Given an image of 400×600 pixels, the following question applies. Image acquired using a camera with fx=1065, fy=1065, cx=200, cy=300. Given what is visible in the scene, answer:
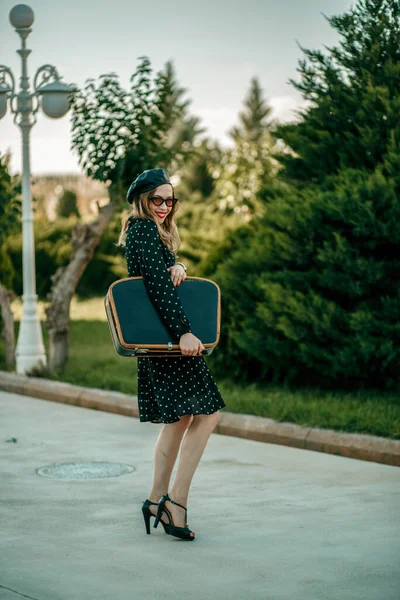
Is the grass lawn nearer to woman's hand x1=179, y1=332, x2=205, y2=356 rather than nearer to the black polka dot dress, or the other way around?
the black polka dot dress

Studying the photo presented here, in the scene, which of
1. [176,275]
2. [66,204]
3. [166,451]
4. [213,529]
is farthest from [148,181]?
[66,204]

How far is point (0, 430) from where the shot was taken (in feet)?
29.7

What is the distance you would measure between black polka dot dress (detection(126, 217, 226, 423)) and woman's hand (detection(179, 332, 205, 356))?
3 centimetres

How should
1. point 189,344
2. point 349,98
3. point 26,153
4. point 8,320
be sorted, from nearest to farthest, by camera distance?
point 189,344 < point 349,98 < point 26,153 < point 8,320

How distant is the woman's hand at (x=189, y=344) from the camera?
5121mm

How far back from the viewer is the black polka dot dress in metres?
5.17

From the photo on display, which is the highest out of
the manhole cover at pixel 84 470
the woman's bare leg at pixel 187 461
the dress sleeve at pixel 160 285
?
the dress sleeve at pixel 160 285

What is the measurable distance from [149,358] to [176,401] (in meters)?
0.28

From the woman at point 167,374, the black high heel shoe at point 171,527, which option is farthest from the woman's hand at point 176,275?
the black high heel shoe at point 171,527

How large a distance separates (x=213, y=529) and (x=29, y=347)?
724 cm

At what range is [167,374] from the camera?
5.34m

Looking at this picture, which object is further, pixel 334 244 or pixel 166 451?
pixel 334 244

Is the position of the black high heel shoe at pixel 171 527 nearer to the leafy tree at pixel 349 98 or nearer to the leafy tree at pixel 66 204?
the leafy tree at pixel 349 98

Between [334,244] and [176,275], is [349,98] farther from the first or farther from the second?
[176,275]
